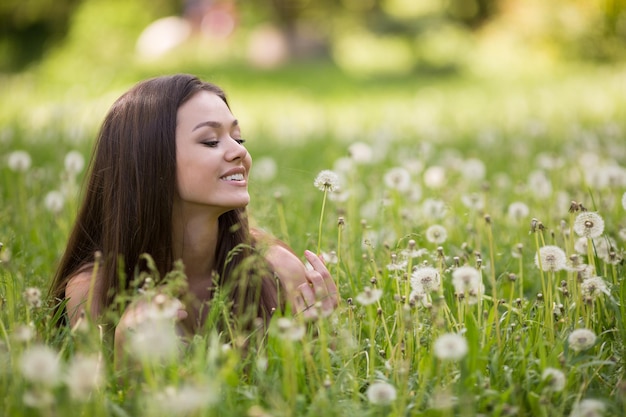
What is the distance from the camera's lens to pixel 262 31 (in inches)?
589

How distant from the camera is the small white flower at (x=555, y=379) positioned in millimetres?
1579

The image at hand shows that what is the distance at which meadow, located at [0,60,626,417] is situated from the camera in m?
1.53

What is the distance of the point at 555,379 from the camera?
159 cm

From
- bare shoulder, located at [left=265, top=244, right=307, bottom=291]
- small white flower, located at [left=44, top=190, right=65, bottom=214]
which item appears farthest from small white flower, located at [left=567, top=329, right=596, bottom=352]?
small white flower, located at [left=44, top=190, right=65, bottom=214]

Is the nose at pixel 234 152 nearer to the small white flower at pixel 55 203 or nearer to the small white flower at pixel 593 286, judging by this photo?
the small white flower at pixel 593 286

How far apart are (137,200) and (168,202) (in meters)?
0.08

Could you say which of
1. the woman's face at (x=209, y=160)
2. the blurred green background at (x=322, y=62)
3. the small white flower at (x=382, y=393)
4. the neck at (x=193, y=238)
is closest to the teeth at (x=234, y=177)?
the woman's face at (x=209, y=160)

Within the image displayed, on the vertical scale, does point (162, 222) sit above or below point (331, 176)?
below

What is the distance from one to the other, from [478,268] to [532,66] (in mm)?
11435

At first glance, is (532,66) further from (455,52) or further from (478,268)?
(478,268)

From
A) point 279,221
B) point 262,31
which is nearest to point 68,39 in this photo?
point 262,31

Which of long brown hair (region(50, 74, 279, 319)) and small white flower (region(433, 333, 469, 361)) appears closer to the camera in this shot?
small white flower (region(433, 333, 469, 361))

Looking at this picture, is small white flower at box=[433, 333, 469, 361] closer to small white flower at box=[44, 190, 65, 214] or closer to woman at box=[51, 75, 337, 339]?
woman at box=[51, 75, 337, 339]

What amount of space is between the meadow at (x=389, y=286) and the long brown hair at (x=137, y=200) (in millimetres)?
174
